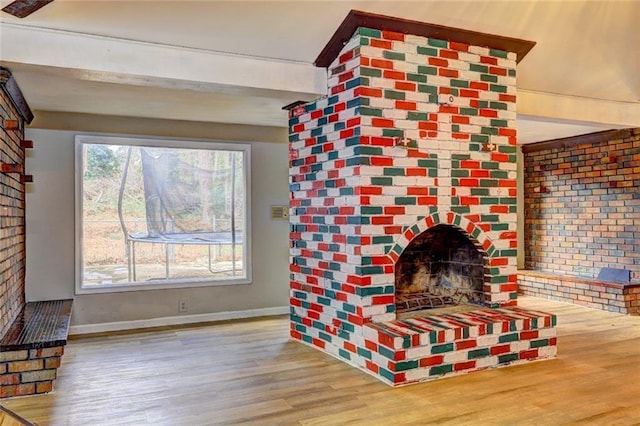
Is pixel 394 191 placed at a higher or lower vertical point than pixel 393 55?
lower

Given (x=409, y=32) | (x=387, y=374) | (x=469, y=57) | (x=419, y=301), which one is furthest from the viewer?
(x=419, y=301)

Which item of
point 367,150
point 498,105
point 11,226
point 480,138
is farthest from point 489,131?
point 11,226

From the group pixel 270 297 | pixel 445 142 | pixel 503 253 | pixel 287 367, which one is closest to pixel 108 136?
pixel 270 297

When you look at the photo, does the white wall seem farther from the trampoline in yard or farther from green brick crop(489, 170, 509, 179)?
green brick crop(489, 170, 509, 179)

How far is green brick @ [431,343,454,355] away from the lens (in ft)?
10.5

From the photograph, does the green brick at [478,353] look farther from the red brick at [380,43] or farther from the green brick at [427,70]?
the red brick at [380,43]

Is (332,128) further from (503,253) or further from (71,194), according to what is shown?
(71,194)

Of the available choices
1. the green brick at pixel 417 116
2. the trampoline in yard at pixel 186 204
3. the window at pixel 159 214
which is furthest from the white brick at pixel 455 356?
the trampoline in yard at pixel 186 204

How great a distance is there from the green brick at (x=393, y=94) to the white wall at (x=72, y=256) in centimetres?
236

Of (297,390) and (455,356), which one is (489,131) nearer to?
(455,356)

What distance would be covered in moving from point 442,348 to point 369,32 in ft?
7.10

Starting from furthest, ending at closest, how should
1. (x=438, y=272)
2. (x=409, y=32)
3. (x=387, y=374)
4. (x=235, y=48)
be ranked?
(x=438, y=272)
(x=409, y=32)
(x=235, y=48)
(x=387, y=374)

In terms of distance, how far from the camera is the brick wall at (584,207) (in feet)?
18.6

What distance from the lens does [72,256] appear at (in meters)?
4.63
